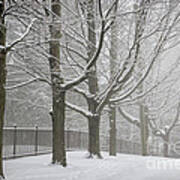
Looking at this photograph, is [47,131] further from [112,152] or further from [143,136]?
[143,136]

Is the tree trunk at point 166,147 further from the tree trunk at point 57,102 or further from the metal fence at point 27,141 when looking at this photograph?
the tree trunk at point 57,102

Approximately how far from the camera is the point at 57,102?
966 centimetres

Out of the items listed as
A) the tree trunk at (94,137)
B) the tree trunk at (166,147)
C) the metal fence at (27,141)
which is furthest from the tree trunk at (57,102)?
the tree trunk at (166,147)

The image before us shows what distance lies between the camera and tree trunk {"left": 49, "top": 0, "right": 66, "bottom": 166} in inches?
370

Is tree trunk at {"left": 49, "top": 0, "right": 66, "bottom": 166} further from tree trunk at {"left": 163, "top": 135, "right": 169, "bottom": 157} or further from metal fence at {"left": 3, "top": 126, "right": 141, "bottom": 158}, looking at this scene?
tree trunk at {"left": 163, "top": 135, "right": 169, "bottom": 157}

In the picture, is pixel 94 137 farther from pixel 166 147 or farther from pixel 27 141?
pixel 166 147

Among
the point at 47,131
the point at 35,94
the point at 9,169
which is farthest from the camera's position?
the point at 35,94

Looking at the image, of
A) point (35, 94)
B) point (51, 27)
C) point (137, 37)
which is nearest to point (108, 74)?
point (137, 37)

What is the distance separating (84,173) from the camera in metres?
8.27

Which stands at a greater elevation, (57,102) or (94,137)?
(57,102)

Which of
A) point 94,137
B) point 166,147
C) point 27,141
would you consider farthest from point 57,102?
point 166,147

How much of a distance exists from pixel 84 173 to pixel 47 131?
27.0 ft

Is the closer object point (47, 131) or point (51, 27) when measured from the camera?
point (51, 27)

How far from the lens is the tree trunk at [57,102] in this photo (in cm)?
940
